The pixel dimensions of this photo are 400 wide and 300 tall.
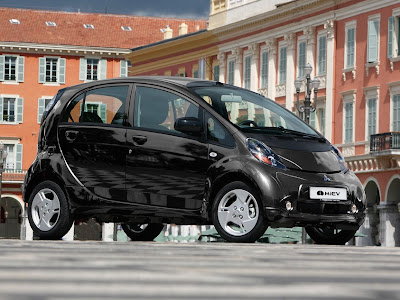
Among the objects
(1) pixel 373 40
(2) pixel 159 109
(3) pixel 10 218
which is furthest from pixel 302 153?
(3) pixel 10 218

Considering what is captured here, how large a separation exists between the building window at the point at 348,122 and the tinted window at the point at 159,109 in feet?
141

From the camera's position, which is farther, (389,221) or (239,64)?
(239,64)

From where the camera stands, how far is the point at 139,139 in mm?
14234

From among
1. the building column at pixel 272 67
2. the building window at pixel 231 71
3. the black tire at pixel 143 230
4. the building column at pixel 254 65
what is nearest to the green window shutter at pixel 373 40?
the building column at pixel 272 67

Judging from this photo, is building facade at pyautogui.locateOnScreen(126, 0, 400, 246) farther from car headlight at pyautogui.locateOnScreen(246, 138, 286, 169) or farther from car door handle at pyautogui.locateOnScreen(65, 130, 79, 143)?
car headlight at pyautogui.locateOnScreen(246, 138, 286, 169)

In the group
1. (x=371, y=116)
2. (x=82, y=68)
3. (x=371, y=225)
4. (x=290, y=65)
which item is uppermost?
(x=82, y=68)

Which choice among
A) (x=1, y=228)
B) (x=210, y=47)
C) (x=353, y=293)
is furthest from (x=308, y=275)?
(x=1, y=228)

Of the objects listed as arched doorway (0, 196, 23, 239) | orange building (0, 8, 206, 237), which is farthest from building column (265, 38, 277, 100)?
arched doorway (0, 196, 23, 239)

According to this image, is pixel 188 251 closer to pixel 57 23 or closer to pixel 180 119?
pixel 180 119

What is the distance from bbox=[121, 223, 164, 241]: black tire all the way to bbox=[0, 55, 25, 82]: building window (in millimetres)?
72688

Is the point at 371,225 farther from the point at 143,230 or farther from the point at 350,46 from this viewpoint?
the point at 143,230

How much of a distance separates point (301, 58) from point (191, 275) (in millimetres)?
54646

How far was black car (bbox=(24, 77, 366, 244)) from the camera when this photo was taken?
1351 cm

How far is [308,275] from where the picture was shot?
23.3ft
